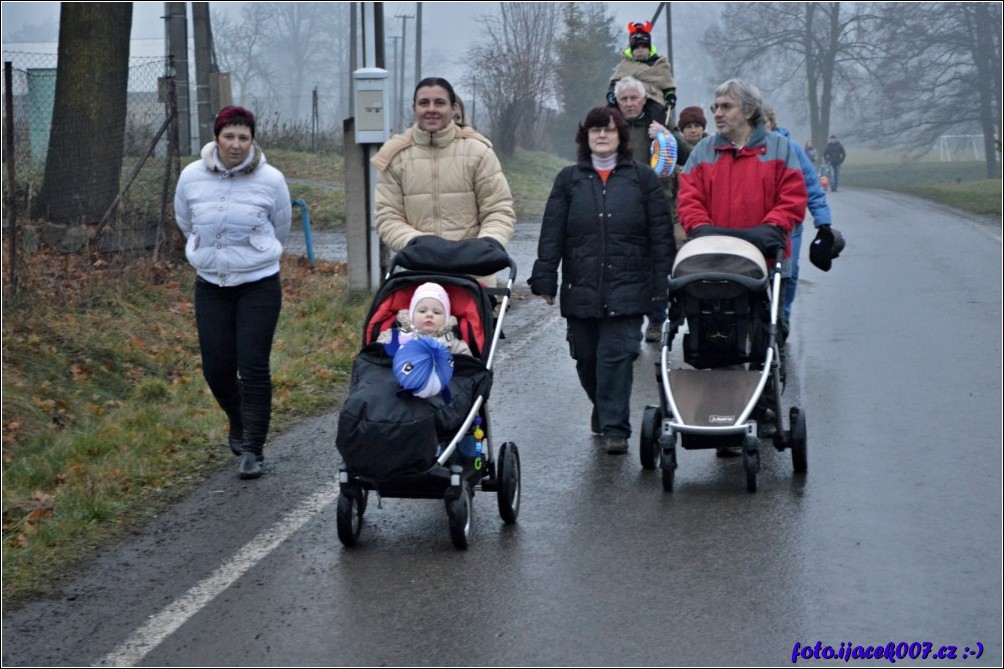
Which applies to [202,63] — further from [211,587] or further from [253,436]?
[211,587]

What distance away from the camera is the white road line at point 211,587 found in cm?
529

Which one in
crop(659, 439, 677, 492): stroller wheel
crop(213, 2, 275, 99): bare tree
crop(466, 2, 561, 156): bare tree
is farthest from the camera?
crop(213, 2, 275, 99): bare tree

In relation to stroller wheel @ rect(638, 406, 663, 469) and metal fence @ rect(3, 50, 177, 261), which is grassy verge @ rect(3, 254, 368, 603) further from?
stroller wheel @ rect(638, 406, 663, 469)

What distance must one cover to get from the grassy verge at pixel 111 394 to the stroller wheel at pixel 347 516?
1.17m

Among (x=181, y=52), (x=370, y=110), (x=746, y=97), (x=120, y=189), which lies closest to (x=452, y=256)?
(x=746, y=97)

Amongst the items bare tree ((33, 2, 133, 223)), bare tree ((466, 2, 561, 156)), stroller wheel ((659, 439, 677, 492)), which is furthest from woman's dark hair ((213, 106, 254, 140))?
bare tree ((466, 2, 561, 156))

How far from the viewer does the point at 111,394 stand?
403 inches

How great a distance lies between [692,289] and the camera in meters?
7.55

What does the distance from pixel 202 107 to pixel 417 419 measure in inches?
792

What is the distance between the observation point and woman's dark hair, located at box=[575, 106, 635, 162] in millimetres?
7867

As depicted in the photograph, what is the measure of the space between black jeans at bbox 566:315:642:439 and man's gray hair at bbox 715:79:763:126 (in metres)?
1.24

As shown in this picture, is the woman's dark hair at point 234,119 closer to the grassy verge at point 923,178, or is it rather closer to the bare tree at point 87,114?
the bare tree at point 87,114

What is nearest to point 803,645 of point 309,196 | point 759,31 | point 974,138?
point 309,196

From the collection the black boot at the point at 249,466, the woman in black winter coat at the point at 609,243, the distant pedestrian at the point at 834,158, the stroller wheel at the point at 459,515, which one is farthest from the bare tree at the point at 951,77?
the stroller wheel at the point at 459,515
